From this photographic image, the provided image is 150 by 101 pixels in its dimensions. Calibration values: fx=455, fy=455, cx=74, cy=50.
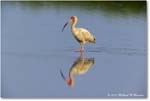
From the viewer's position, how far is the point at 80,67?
64.6 inches

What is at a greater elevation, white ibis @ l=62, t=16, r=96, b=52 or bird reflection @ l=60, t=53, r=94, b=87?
white ibis @ l=62, t=16, r=96, b=52

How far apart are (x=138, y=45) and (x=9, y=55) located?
0.46 metres

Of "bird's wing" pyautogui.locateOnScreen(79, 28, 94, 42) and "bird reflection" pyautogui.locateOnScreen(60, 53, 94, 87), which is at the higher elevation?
"bird's wing" pyautogui.locateOnScreen(79, 28, 94, 42)

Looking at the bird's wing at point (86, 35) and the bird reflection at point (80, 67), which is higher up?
the bird's wing at point (86, 35)

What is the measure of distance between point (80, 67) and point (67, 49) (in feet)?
0.26

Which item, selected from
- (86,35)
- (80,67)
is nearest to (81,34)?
(86,35)

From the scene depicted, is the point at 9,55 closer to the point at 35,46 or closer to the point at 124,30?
the point at 35,46

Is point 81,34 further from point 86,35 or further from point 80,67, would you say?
point 80,67

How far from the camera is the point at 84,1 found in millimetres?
1639

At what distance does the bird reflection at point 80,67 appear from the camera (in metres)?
1.63

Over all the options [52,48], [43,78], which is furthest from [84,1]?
[43,78]

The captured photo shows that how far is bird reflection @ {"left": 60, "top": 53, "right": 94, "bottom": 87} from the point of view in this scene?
64.1 inches

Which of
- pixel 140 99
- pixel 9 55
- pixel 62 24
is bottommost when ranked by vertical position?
pixel 140 99

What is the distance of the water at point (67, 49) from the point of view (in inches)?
Result: 63.9
